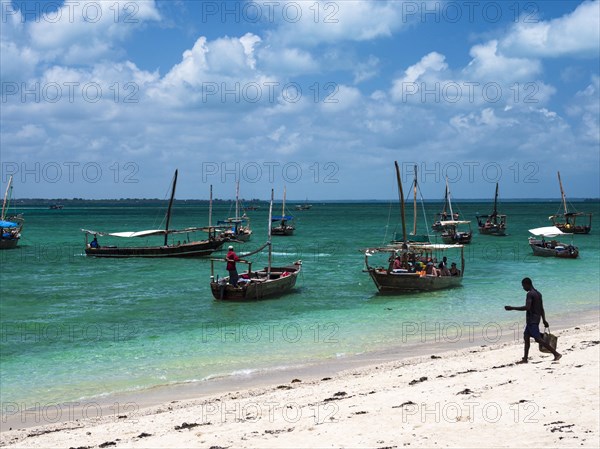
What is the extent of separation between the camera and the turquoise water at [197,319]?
17234mm

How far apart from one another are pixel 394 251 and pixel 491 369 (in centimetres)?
1717

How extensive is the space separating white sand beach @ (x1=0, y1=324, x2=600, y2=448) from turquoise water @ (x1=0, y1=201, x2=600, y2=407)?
3150 millimetres

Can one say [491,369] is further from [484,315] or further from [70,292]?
[70,292]

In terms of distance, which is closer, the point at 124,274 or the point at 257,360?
the point at 257,360

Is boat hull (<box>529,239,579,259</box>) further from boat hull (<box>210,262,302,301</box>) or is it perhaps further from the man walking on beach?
the man walking on beach

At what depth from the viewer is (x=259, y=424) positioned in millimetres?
11062

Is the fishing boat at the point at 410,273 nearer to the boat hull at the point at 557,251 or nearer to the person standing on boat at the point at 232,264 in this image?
the person standing on boat at the point at 232,264

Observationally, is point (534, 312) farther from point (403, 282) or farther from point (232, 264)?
point (403, 282)

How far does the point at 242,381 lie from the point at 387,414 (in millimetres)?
5608

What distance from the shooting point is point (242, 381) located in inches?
621

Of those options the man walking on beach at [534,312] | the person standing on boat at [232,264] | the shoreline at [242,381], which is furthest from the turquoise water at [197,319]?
the man walking on beach at [534,312]

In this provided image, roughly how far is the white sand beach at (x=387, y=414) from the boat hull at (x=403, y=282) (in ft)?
49.7

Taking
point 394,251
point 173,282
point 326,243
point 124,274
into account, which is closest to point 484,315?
point 394,251

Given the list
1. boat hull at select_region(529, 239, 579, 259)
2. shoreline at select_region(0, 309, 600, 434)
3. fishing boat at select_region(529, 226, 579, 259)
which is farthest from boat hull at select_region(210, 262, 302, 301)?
boat hull at select_region(529, 239, 579, 259)
